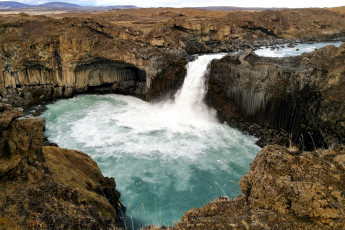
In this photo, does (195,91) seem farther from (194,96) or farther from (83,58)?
(83,58)

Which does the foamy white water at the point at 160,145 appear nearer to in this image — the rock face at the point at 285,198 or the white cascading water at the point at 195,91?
the white cascading water at the point at 195,91

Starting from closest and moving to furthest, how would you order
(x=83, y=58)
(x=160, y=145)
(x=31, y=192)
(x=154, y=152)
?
(x=31, y=192)
(x=154, y=152)
(x=160, y=145)
(x=83, y=58)

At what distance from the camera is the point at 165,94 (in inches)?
1046

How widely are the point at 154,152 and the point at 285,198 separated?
13.7m

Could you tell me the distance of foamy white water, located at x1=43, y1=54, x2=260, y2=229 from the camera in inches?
540

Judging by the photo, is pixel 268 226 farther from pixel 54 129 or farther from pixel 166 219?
pixel 54 129

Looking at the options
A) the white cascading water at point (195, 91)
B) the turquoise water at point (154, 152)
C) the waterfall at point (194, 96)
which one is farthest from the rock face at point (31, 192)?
the white cascading water at point (195, 91)

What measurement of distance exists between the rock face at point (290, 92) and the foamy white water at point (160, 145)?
79.3 inches

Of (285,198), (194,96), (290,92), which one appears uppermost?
(285,198)

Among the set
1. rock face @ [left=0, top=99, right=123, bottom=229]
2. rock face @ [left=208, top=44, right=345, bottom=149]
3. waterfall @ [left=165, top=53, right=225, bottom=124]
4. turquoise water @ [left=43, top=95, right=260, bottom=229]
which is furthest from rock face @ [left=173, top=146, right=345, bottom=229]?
waterfall @ [left=165, top=53, right=225, bottom=124]

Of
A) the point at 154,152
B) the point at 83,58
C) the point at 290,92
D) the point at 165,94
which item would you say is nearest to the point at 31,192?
the point at 154,152

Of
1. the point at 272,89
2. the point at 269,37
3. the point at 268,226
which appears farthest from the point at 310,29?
the point at 268,226

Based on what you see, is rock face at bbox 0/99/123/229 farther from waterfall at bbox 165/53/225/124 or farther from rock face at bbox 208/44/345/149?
waterfall at bbox 165/53/225/124

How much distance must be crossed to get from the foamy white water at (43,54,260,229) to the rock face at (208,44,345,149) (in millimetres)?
2015
